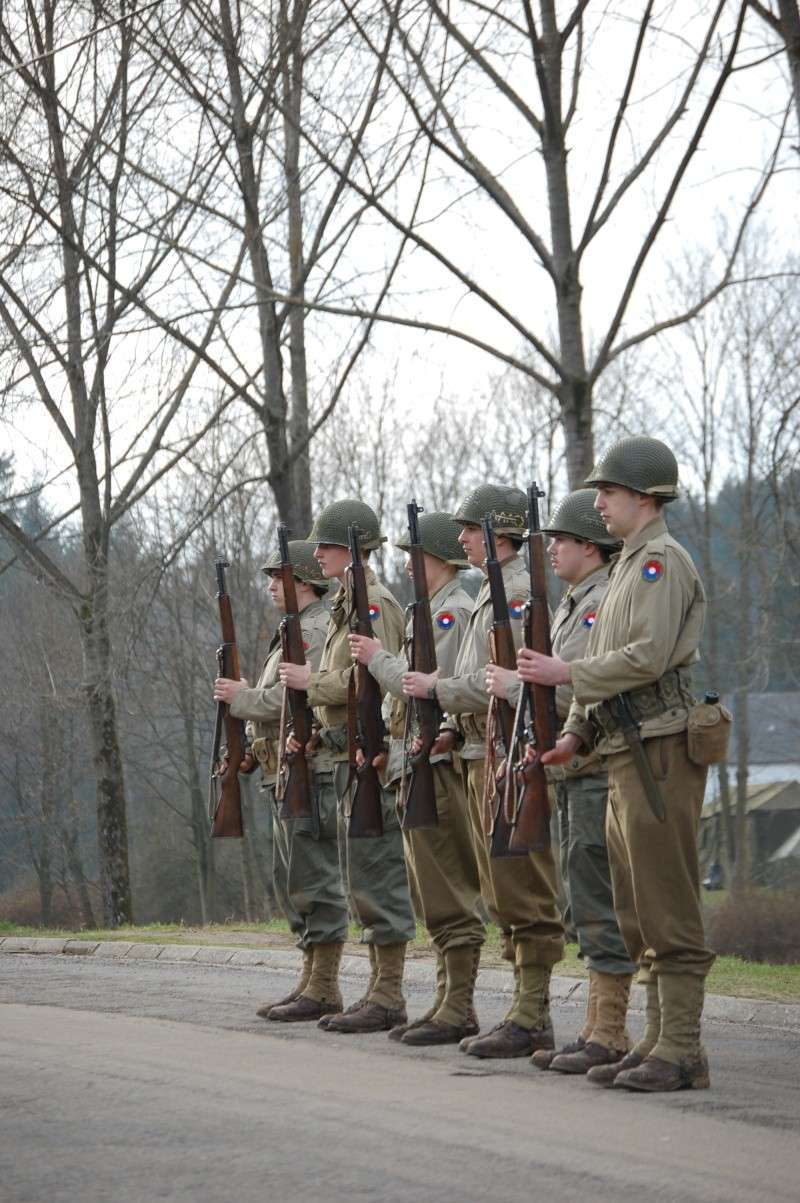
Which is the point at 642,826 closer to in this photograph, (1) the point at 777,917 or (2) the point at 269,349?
(2) the point at 269,349

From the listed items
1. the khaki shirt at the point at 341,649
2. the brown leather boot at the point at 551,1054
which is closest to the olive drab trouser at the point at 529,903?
the brown leather boot at the point at 551,1054

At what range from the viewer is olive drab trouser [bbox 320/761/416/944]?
26.6 feet

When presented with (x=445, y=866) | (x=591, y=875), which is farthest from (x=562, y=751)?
(x=445, y=866)

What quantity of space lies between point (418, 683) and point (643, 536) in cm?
139

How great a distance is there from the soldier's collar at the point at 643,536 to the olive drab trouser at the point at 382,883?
2.08m

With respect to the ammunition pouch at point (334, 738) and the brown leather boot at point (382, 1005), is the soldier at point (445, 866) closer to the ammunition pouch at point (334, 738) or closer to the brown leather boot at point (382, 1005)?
the brown leather boot at point (382, 1005)

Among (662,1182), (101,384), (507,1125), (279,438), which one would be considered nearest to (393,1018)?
(507,1125)

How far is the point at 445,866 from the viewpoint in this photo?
7770 mm

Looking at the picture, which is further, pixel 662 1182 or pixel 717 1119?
pixel 717 1119

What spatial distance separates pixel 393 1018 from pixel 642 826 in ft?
7.28

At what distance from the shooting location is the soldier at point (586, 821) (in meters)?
6.73

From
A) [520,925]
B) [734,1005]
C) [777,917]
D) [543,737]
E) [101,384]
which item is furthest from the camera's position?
[777,917]

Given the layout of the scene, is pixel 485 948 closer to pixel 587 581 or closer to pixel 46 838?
pixel 587 581

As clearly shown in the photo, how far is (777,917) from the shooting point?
24516 millimetres
